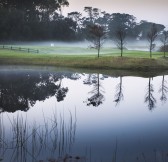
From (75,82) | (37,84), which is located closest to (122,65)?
(75,82)

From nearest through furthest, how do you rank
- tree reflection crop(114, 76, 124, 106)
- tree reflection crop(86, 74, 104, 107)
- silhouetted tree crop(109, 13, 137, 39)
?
tree reflection crop(86, 74, 104, 107), tree reflection crop(114, 76, 124, 106), silhouetted tree crop(109, 13, 137, 39)

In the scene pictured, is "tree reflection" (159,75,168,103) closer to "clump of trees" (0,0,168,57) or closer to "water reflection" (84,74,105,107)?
"water reflection" (84,74,105,107)

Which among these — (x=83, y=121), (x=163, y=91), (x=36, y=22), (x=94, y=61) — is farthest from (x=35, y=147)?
(x=36, y=22)

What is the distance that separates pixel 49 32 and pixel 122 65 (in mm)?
42451

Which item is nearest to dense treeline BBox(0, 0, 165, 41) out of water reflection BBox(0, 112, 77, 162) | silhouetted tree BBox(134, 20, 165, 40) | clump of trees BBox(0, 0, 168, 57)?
clump of trees BBox(0, 0, 168, 57)

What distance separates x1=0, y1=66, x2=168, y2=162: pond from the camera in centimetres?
1288

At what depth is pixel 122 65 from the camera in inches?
2067

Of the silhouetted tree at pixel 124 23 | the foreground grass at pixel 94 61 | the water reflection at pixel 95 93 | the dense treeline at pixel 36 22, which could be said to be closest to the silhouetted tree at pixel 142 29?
the silhouetted tree at pixel 124 23

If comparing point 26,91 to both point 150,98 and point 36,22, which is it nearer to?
point 150,98

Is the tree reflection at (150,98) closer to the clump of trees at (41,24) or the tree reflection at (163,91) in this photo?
the tree reflection at (163,91)

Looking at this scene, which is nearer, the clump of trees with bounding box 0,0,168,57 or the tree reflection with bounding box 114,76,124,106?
the tree reflection with bounding box 114,76,124,106

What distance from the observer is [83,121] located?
60.7 ft

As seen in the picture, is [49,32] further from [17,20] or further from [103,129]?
[103,129]

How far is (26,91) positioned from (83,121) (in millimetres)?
12446
